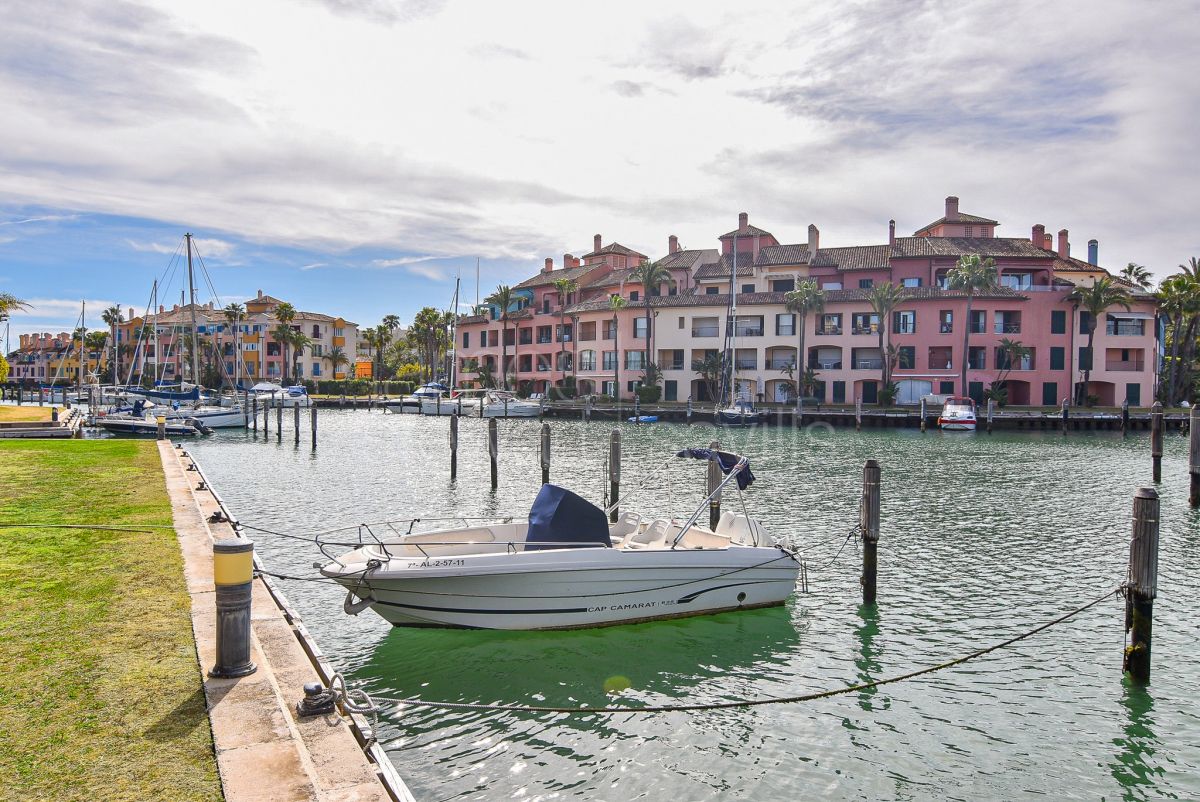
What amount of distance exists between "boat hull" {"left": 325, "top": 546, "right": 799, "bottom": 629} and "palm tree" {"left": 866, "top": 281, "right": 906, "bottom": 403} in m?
63.5

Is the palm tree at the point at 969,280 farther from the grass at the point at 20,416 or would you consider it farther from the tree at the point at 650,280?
the grass at the point at 20,416

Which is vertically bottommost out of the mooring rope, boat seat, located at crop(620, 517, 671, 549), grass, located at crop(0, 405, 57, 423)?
the mooring rope

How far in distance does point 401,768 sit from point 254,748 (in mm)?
2437

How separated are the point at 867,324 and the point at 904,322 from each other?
3233 millimetres

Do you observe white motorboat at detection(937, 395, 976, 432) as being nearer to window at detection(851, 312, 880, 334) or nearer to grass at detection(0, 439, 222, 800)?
window at detection(851, 312, 880, 334)

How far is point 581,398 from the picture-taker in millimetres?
85750

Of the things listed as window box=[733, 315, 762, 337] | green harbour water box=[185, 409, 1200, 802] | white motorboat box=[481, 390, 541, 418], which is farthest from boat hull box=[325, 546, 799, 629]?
window box=[733, 315, 762, 337]

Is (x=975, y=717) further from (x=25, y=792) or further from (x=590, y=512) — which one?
(x=25, y=792)

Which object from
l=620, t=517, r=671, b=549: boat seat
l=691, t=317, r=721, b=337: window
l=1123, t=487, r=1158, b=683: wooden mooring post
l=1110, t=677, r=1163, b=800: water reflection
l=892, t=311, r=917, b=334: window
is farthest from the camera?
l=691, t=317, r=721, b=337: window

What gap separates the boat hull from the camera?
38.9 feet

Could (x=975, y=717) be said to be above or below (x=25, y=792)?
below

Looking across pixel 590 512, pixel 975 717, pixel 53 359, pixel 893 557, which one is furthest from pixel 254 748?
pixel 53 359

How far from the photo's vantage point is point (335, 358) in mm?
130875

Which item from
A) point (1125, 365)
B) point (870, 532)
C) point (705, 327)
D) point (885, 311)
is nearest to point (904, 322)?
point (885, 311)
